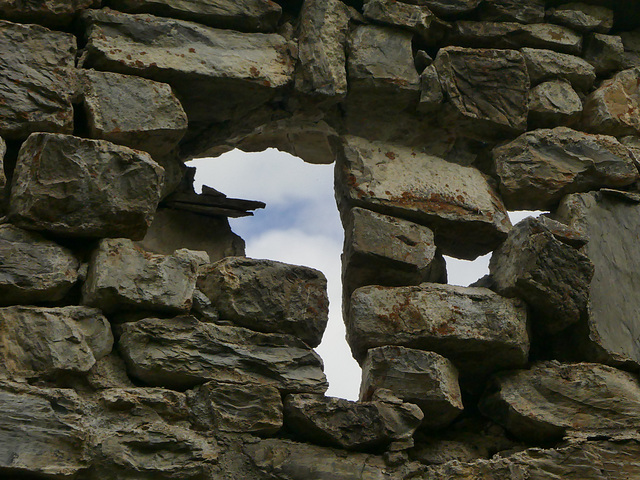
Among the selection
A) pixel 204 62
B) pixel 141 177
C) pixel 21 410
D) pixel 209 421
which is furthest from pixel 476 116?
pixel 21 410

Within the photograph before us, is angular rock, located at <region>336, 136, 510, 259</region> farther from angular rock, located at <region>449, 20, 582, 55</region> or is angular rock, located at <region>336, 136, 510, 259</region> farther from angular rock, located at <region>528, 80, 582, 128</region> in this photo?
angular rock, located at <region>449, 20, 582, 55</region>

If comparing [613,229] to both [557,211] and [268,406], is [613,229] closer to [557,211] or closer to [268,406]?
[557,211]

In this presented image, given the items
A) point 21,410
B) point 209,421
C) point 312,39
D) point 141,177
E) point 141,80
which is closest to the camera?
point 21,410

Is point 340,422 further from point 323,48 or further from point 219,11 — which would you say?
point 219,11

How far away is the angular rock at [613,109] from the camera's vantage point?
443cm

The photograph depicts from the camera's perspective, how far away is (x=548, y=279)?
3.79m

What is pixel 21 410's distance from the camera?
9.61 feet

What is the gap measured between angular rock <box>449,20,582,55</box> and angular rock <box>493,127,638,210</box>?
1.45 ft

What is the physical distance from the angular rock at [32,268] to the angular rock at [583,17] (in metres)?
2.48

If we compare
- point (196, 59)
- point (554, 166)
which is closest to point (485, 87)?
point (554, 166)

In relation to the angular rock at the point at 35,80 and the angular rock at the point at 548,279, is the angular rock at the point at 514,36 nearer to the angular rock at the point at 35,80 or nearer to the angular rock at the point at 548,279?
the angular rock at the point at 548,279

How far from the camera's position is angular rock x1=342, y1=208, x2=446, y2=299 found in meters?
3.78

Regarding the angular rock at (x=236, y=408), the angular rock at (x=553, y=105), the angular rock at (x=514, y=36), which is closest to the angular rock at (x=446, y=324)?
the angular rock at (x=236, y=408)

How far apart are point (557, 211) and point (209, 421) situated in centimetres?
180
